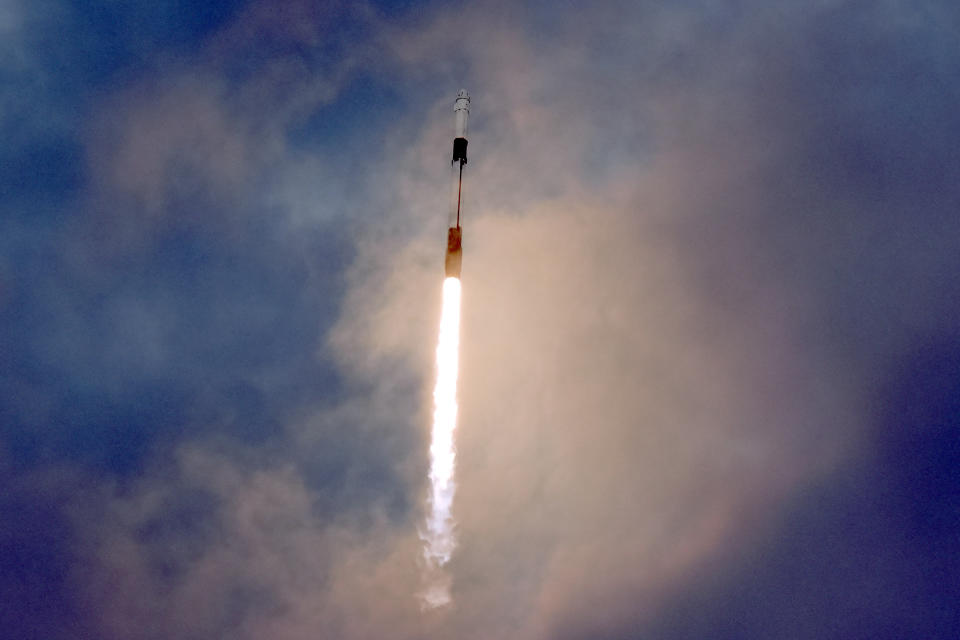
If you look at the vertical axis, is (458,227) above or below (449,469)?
above

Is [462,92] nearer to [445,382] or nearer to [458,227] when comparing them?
[458,227]

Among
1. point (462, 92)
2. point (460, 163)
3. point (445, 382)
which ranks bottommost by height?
point (445, 382)

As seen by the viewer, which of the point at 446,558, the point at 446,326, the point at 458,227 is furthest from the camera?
the point at 446,558

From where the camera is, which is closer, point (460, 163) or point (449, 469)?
point (460, 163)

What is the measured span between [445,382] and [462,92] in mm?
27972

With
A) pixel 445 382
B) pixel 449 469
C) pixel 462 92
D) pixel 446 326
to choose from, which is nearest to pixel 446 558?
pixel 449 469

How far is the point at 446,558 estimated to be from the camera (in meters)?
108

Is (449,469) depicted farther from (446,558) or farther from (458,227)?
(458,227)

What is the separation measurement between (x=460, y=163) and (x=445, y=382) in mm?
21955

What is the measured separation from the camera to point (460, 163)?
95.6m

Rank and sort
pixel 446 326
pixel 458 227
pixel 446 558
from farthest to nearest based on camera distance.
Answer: pixel 446 558 < pixel 446 326 < pixel 458 227

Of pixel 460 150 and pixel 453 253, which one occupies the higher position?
pixel 460 150

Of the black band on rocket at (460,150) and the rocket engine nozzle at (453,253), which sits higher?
the black band on rocket at (460,150)

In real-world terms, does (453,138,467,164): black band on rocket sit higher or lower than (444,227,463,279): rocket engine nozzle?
higher
